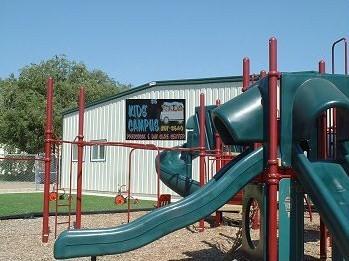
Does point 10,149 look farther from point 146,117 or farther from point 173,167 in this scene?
point 173,167

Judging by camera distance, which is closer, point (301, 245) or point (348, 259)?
point (348, 259)

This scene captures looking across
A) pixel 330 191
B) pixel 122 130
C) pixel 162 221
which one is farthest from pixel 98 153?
pixel 330 191

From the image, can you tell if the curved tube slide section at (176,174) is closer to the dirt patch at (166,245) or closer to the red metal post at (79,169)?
the dirt patch at (166,245)

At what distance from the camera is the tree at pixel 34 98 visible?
39.8 metres

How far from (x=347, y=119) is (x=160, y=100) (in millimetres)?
15982

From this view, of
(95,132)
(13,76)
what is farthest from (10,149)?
(95,132)

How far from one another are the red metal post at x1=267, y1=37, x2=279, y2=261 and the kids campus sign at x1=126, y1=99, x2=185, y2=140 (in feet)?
50.1

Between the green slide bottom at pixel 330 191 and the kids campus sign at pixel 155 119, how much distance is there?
15.5 meters

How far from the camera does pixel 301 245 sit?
5.54m

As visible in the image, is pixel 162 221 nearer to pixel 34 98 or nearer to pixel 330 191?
pixel 330 191

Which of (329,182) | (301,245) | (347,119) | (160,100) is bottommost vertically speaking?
(301,245)

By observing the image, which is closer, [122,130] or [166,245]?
[166,245]

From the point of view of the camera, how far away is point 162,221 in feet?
17.6

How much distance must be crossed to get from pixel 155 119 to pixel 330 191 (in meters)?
17.0
